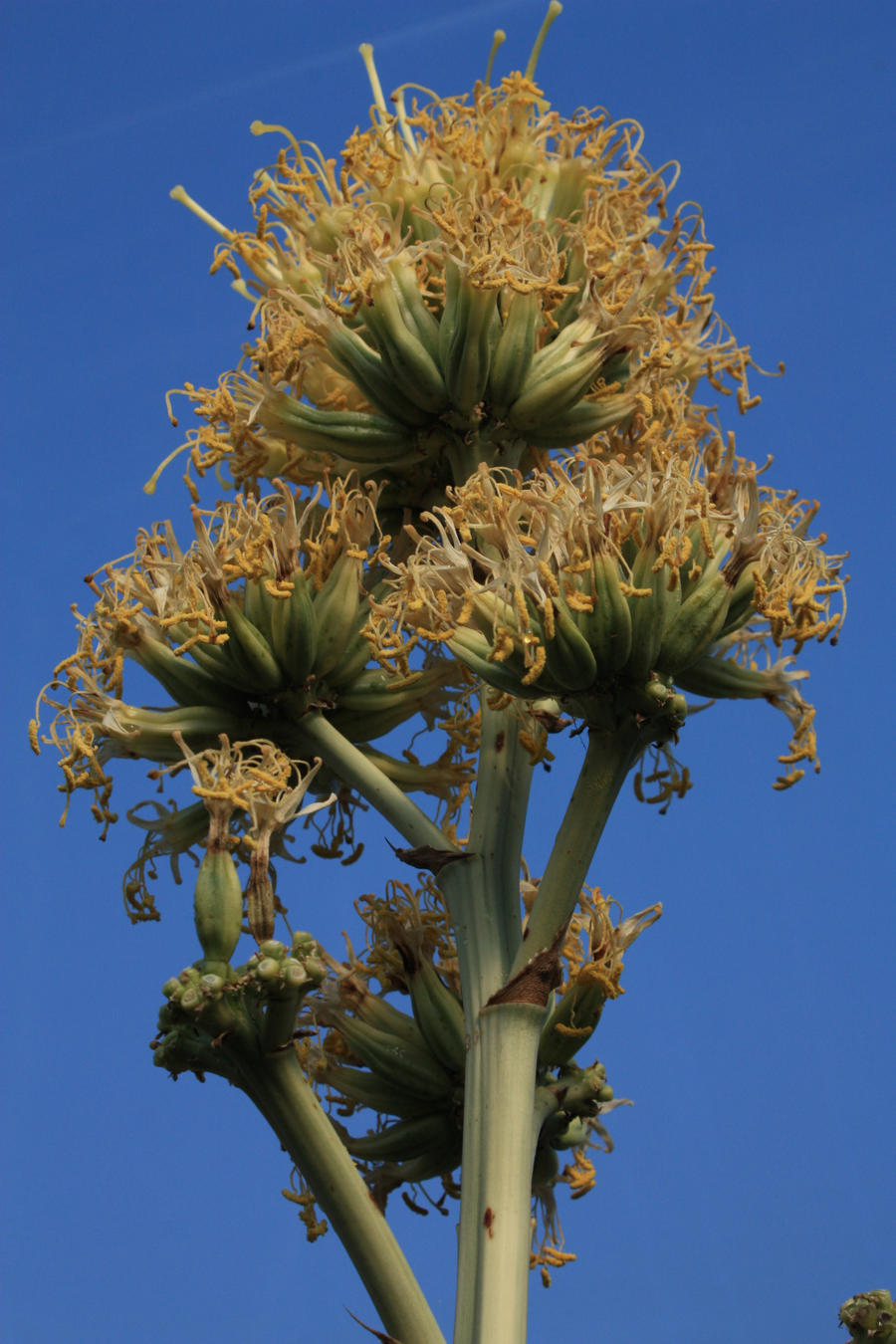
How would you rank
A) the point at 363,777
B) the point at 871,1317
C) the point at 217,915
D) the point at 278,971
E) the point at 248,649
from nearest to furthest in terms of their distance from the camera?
the point at 871,1317, the point at 278,971, the point at 217,915, the point at 248,649, the point at 363,777

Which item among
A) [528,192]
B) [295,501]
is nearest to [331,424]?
[295,501]

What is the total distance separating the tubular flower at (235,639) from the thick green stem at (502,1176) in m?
1.76

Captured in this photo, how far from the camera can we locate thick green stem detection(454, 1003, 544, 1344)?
6527 mm

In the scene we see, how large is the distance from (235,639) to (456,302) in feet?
6.17

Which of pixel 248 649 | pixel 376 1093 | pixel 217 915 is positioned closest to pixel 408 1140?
pixel 376 1093

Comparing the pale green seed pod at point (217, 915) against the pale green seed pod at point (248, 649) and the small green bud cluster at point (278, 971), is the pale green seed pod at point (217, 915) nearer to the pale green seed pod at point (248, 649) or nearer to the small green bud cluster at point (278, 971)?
the small green bud cluster at point (278, 971)

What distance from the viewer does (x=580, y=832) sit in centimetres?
718

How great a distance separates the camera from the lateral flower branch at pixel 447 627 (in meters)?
6.87

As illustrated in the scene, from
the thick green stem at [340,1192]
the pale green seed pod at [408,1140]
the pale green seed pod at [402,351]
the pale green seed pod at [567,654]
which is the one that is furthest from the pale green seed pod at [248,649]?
the pale green seed pod at [408,1140]

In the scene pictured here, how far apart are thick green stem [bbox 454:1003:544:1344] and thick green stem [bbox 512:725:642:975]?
29cm

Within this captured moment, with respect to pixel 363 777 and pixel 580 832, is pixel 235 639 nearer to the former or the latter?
pixel 363 777

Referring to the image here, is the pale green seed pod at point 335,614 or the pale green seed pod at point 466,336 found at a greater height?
the pale green seed pod at point 466,336

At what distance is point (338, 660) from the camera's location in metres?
7.92

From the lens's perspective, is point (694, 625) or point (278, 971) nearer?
point (278, 971)
